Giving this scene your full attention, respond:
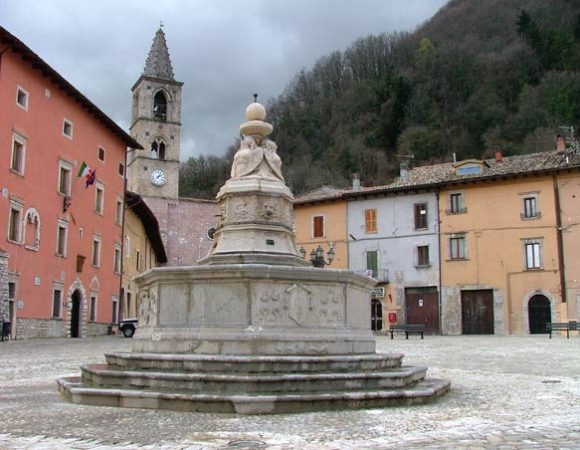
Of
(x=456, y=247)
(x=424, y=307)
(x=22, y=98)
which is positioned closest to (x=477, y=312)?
(x=424, y=307)

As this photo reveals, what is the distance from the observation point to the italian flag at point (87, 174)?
104ft

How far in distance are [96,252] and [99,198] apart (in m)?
2.92

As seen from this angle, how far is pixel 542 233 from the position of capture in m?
36.4

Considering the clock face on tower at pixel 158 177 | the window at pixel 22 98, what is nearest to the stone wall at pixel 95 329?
the window at pixel 22 98

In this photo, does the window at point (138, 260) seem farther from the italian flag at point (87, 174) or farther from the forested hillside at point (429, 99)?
the forested hillside at point (429, 99)

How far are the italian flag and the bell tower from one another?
102 feet

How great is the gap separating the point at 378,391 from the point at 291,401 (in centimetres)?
139

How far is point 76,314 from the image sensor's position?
109 ft

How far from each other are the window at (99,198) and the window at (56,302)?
241 inches

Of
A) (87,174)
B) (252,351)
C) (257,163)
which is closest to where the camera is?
(252,351)

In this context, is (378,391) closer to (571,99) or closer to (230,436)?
(230,436)

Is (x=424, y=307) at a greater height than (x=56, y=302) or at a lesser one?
lesser

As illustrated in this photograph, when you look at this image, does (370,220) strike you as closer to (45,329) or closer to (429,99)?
(45,329)

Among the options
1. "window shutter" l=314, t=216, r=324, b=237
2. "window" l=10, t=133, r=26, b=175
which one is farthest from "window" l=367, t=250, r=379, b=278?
"window" l=10, t=133, r=26, b=175
